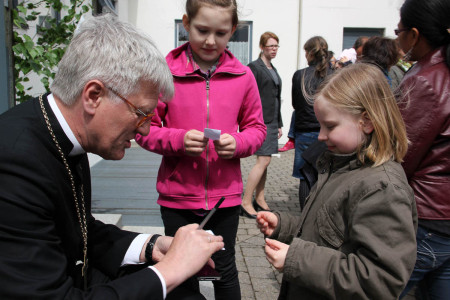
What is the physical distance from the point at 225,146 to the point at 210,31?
0.61m

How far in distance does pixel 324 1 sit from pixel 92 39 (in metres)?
10.3

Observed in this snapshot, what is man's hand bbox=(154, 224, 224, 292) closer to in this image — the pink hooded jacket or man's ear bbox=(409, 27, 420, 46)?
the pink hooded jacket

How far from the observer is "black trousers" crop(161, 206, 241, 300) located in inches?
87.4

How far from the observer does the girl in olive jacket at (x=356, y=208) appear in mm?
1384

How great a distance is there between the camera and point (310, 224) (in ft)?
5.45

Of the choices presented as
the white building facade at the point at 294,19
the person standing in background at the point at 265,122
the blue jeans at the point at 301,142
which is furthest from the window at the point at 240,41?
the blue jeans at the point at 301,142

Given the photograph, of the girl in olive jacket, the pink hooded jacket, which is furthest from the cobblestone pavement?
the girl in olive jacket

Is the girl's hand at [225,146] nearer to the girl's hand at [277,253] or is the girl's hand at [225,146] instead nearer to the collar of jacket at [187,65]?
the collar of jacket at [187,65]

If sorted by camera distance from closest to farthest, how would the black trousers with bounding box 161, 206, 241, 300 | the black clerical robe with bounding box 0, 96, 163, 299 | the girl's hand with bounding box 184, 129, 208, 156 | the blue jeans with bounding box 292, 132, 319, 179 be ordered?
1. the black clerical robe with bounding box 0, 96, 163, 299
2. the girl's hand with bounding box 184, 129, 208, 156
3. the black trousers with bounding box 161, 206, 241, 300
4. the blue jeans with bounding box 292, 132, 319, 179

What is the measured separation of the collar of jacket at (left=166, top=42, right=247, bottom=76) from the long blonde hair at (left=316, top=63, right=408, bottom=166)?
74 centimetres

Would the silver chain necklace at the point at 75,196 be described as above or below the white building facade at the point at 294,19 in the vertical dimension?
below

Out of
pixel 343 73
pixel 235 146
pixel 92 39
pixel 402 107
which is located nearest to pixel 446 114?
pixel 402 107

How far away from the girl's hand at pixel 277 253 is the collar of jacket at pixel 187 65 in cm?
101

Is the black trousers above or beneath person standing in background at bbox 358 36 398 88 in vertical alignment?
beneath
